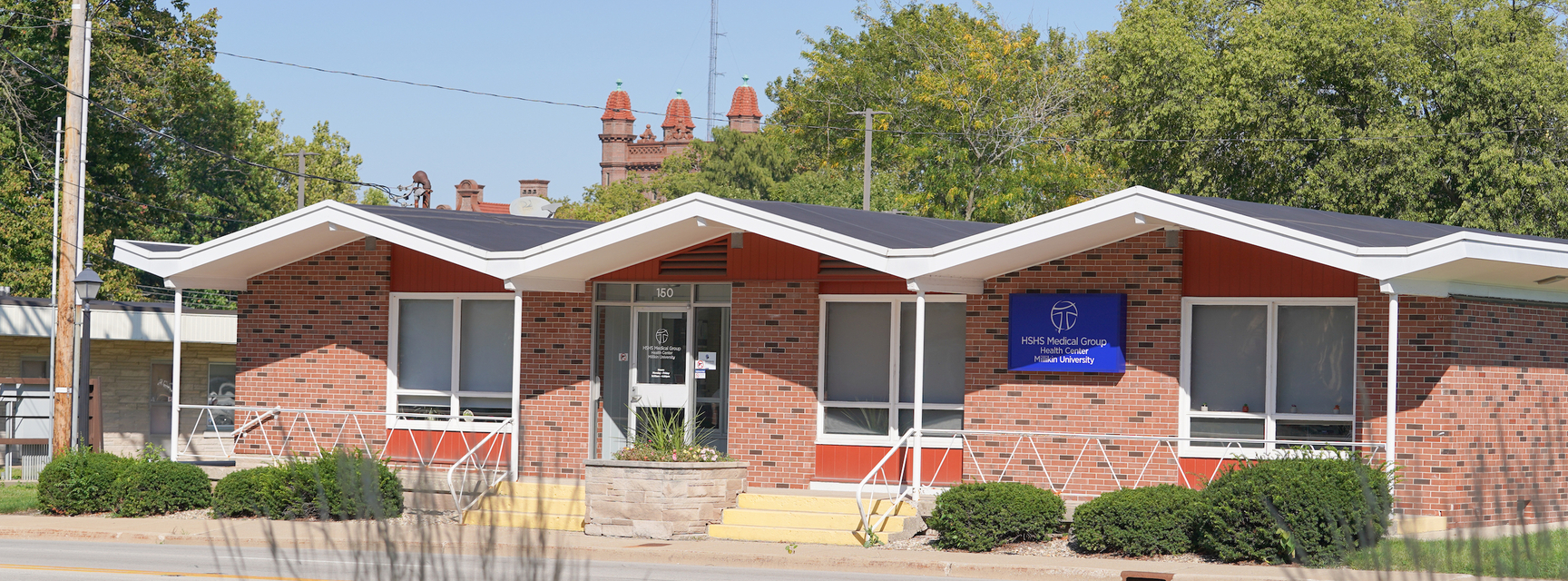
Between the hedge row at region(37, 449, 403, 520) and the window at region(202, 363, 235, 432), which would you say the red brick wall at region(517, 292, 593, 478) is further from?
the window at region(202, 363, 235, 432)

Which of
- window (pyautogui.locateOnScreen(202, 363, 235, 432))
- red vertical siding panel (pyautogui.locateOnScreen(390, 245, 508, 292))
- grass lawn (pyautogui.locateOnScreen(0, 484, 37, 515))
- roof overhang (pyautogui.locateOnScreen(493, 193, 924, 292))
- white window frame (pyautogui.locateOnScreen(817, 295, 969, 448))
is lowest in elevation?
grass lawn (pyautogui.locateOnScreen(0, 484, 37, 515))

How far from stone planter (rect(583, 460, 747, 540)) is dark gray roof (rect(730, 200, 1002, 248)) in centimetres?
281

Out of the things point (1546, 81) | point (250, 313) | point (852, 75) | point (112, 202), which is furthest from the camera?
point (852, 75)

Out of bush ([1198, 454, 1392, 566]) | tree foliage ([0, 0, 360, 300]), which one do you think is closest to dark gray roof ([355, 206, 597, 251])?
bush ([1198, 454, 1392, 566])

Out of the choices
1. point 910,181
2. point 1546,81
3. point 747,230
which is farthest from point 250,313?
point 910,181

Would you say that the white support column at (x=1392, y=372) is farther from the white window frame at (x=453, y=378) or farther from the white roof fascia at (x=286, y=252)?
the white window frame at (x=453, y=378)

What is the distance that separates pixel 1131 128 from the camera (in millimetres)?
36750

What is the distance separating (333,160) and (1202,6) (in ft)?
126

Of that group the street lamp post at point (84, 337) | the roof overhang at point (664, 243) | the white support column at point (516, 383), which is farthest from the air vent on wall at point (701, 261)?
the street lamp post at point (84, 337)

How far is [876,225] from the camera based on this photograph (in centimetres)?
1822

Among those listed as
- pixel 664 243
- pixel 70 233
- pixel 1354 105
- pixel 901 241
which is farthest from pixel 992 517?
pixel 1354 105

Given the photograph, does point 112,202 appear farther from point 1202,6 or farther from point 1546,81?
point 1546,81

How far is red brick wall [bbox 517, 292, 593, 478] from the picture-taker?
18.9 m

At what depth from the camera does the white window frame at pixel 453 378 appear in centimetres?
1948
